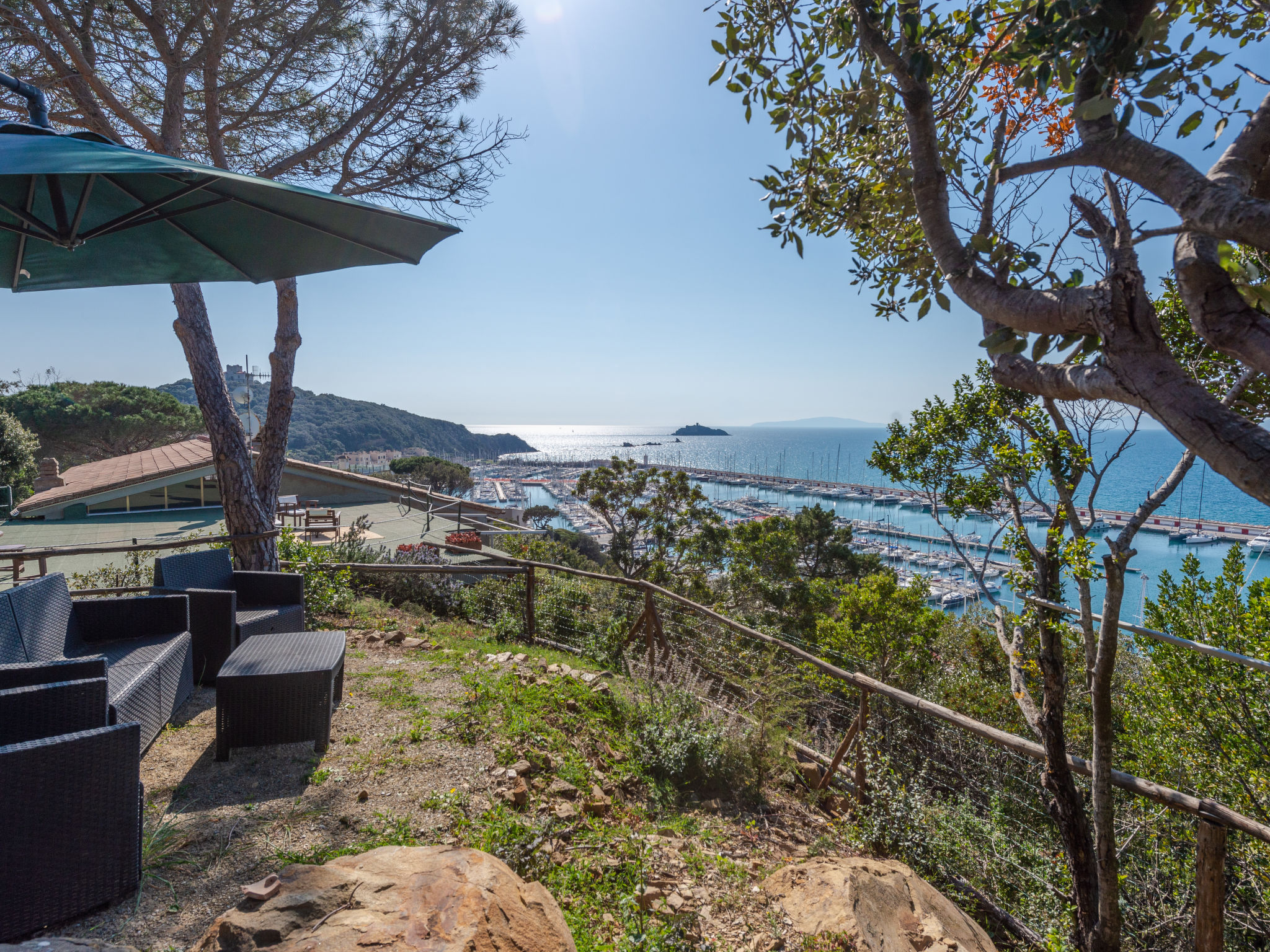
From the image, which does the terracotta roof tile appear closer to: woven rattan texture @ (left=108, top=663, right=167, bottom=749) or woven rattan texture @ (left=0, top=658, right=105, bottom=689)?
woven rattan texture @ (left=108, top=663, right=167, bottom=749)

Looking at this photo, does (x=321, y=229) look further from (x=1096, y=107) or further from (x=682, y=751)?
(x=682, y=751)

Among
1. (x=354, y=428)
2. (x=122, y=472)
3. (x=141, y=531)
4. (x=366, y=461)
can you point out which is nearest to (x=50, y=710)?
(x=141, y=531)

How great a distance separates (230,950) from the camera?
1326mm

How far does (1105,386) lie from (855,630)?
8.41 m

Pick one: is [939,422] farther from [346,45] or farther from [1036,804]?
[346,45]

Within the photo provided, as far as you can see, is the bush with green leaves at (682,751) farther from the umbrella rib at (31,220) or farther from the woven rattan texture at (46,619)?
the umbrella rib at (31,220)

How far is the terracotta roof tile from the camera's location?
482 inches

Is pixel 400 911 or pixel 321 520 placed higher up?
pixel 400 911

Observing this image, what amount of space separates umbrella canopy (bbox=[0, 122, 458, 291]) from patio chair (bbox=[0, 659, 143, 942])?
1945 mm

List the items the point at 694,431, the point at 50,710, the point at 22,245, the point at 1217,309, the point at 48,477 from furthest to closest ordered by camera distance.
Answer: the point at 694,431
the point at 48,477
the point at 22,245
the point at 50,710
the point at 1217,309

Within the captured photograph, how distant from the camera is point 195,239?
3184 millimetres

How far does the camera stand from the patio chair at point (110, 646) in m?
2.25

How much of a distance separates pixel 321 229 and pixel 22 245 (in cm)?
147

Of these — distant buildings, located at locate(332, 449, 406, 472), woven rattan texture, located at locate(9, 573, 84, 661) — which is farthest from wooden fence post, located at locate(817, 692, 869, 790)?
distant buildings, located at locate(332, 449, 406, 472)
